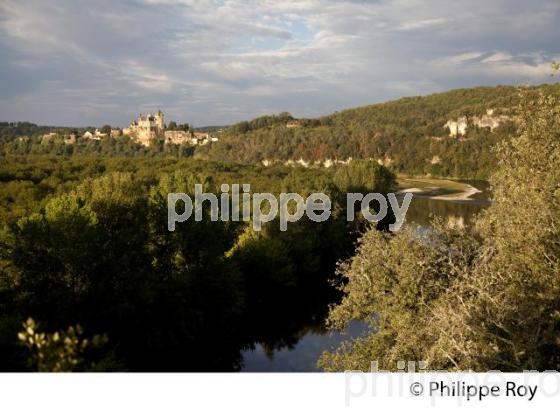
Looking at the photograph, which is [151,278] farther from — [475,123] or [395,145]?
[475,123]

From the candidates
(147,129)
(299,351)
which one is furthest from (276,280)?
(147,129)

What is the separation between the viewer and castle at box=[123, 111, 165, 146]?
13788cm

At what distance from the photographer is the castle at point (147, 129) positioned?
452 feet

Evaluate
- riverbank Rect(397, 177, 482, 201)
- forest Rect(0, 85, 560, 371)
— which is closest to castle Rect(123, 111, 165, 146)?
riverbank Rect(397, 177, 482, 201)

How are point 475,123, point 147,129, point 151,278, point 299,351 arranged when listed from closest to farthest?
point 151,278, point 299,351, point 475,123, point 147,129

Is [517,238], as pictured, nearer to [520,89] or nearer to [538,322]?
[538,322]

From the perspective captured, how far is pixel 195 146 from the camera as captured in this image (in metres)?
128

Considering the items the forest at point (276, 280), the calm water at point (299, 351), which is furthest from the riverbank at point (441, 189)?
the calm water at point (299, 351)

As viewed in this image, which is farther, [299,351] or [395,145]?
[395,145]

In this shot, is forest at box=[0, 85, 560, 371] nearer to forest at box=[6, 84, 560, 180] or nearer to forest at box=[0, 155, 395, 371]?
forest at box=[0, 155, 395, 371]

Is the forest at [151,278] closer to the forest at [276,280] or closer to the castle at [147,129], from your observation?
the forest at [276,280]

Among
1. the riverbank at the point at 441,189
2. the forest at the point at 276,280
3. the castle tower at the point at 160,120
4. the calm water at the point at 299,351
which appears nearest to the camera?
the forest at the point at 276,280

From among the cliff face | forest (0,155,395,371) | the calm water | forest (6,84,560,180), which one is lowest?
the calm water

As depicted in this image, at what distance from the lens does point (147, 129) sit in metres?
146
